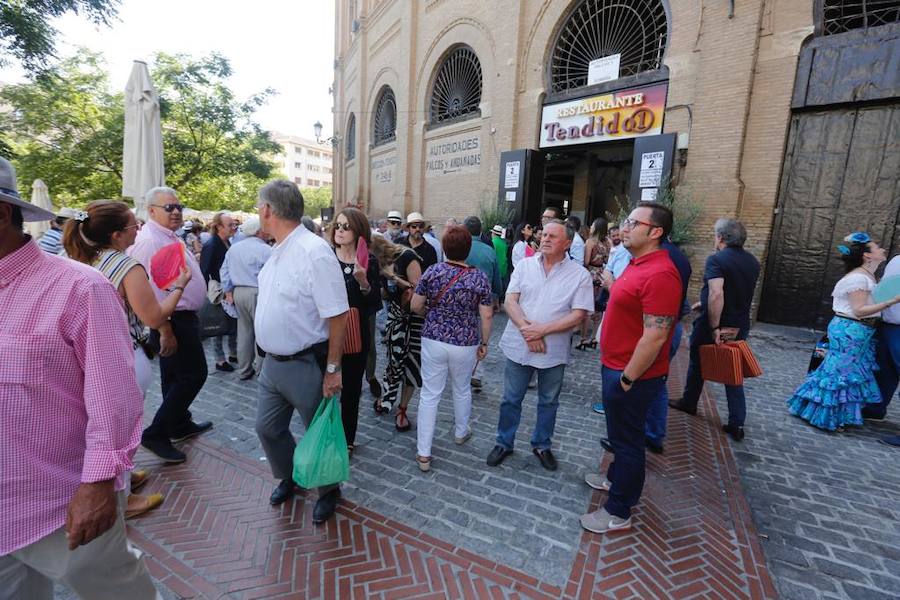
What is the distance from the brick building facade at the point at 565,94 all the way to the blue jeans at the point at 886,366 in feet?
13.6

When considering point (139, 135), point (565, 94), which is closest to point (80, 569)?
point (139, 135)

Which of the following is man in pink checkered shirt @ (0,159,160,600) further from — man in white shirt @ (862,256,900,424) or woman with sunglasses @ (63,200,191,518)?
man in white shirt @ (862,256,900,424)

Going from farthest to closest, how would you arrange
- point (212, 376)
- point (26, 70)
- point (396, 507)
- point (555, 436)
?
point (26, 70) → point (212, 376) → point (555, 436) → point (396, 507)

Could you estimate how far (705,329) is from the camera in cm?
445

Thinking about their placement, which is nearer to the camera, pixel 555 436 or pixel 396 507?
pixel 396 507

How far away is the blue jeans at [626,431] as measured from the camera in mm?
2749

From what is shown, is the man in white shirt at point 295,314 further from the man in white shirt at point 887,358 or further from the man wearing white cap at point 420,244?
the man in white shirt at point 887,358

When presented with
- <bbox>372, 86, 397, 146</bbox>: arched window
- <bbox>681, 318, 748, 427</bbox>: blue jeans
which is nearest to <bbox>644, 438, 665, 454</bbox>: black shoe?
<bbox>681, 318, 748, 427</bbox>: blue jeans

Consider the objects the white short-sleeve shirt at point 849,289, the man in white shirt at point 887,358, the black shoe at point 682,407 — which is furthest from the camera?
the black shoe at point 682,407

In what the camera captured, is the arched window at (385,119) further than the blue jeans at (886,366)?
Yes

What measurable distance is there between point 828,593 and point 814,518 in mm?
823

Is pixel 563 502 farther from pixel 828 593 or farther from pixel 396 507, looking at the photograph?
pixel 828 593

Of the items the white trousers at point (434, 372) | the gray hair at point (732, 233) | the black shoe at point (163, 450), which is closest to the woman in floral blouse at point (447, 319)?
the white trousers at point (434, 372)

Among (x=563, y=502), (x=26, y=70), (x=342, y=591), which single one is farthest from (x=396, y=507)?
(x=26, y=70)
